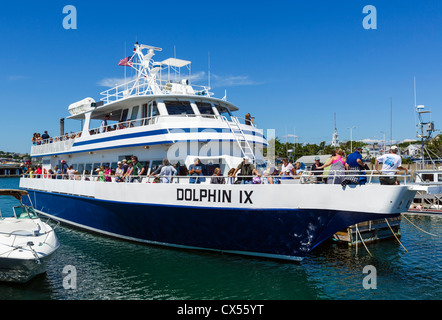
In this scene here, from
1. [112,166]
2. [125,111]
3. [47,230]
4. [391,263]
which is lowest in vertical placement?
[391,263]

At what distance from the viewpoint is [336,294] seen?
9.12 m

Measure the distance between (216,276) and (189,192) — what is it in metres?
2.48

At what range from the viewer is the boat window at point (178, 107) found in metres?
13.9

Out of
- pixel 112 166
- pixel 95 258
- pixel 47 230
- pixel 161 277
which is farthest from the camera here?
pixel 112 166

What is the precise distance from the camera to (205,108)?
1440 cm

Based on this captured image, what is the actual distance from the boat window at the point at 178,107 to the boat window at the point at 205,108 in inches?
17.6

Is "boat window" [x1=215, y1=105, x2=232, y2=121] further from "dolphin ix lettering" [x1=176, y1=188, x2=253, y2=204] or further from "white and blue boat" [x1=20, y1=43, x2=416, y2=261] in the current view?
"dolphin ix lettering" [x1=176, y1=188, x2=253, y2=204]

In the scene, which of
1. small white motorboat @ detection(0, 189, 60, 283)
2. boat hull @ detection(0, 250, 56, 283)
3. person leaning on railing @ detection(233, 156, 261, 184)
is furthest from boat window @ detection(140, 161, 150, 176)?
boat hull @ detection(0, 250, 56, 283)

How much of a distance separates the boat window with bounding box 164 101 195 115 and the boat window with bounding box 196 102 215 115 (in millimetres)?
446

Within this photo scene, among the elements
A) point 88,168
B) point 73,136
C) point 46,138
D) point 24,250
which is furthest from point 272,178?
point 46,138

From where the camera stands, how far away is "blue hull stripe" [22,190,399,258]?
9.48 metres

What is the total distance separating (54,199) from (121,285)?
10261mm

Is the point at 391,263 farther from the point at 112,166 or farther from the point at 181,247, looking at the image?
the point at 112,166
